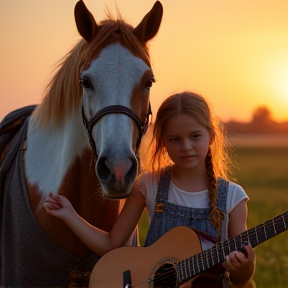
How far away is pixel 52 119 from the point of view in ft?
11.1

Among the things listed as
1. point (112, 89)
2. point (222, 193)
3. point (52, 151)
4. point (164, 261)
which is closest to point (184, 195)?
point (222, 193)

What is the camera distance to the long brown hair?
10.3 feet

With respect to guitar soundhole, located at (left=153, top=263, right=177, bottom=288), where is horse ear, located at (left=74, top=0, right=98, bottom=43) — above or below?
above

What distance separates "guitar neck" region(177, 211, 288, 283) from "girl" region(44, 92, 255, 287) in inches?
8.1

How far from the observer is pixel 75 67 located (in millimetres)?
3174

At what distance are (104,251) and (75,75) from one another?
0.98m

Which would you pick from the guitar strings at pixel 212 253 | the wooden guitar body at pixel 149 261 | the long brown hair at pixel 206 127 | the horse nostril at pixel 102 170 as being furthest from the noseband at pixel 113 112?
the guitar strings at pixel 212 253

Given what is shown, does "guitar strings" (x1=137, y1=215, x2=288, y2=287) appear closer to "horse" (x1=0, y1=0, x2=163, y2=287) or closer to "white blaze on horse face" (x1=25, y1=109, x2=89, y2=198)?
"horse" (x1=0, y1=0, x2=163, y2=287)

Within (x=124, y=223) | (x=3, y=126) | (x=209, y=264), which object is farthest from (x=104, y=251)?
(x=3, y=126)

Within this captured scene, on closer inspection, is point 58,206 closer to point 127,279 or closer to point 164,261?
point 127,279

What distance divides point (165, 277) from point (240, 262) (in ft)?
1.54

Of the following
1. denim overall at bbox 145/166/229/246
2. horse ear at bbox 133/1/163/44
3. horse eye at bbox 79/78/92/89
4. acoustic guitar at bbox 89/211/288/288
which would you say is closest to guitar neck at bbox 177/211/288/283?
acoustic guitar at bbox 89/211/288/288

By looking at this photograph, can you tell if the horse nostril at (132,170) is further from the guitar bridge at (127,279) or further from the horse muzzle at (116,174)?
the guitar bridge at (127,279)

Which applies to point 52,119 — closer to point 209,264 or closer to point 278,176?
point 209,264
